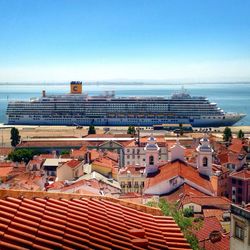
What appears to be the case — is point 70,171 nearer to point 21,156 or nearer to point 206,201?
point 206,201

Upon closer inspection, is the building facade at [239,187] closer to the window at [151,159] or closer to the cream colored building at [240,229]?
the window at [151,159]

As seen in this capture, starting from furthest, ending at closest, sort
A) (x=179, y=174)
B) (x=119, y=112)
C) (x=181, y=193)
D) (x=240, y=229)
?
(x=119, y=112) → (x=179, y=174) → (x=181, y=193) → (x=240, y=229)

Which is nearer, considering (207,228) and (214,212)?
(207,228)

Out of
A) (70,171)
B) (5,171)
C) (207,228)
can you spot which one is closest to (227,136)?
(70,171)

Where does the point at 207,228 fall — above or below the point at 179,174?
below

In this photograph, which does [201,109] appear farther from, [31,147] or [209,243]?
[209,243]

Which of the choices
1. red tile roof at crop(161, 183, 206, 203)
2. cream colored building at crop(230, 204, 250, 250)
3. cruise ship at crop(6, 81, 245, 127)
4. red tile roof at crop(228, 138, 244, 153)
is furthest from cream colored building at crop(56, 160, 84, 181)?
cruise ship at crop(6, 81, 245, 127)

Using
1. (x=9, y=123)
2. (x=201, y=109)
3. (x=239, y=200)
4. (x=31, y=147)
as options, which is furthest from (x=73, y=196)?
(x=9, y=123)
